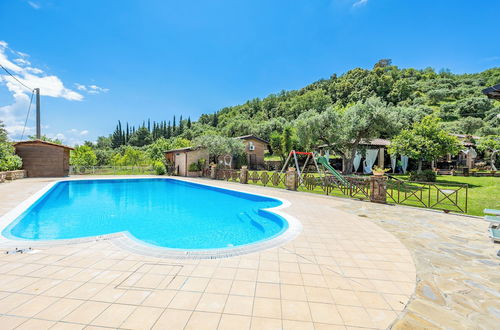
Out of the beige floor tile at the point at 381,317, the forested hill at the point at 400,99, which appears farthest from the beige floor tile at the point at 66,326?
the forested hill at the point at 400,99

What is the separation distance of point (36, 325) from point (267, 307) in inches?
88.6

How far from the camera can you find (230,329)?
2.07m

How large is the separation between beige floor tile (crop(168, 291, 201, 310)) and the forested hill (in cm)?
3376

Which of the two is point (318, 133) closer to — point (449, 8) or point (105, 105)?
point (449, 8)

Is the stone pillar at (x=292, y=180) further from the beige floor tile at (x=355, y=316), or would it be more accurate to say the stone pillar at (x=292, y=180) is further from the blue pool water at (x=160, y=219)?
the beige floor tile at (x=355, y=316)

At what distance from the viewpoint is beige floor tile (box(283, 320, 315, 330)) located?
2.11 meters

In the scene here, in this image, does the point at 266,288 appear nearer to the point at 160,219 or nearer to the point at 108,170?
the point at 160,219

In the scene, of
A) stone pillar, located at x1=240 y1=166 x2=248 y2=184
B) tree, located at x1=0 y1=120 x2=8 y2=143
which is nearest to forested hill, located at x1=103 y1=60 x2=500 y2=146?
stone pillar, located at x1=240 y1=166 x2=248 y2=184

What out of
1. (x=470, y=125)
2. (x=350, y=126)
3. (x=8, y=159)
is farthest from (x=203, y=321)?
(x=470, y=125)

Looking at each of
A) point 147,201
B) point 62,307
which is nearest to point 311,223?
point 62,307

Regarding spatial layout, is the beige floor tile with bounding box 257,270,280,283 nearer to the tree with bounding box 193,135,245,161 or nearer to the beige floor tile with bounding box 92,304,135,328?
the beige floor tile with bounding box 92,304,135,328

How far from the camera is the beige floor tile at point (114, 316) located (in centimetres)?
210

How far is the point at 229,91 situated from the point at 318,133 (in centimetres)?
2721

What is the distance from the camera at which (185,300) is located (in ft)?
8.22
